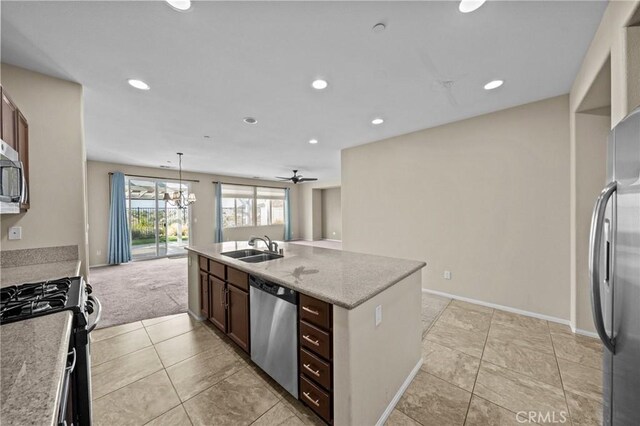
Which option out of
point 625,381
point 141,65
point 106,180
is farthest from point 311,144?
point 106,180

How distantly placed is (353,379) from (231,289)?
1.42 m

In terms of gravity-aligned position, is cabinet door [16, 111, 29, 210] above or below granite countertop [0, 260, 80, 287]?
above

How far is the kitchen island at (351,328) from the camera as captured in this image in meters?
1.33

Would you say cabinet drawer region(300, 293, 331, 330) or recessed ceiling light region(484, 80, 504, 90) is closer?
cabinet drawer region(300, 293, 331, 330)

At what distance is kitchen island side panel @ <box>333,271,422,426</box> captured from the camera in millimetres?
1310

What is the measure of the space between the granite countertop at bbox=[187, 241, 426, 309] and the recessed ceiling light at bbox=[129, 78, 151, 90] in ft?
6.03

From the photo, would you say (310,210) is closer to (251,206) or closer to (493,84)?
(251,206)

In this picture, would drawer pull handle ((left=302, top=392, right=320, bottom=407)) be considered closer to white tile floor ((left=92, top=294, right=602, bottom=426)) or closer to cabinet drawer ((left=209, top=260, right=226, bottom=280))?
white tile floor ((left=92, top=294, right=602, bottom=426))

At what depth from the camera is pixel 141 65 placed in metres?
2.08

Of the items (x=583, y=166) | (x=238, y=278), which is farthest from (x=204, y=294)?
(x=583, y=166)

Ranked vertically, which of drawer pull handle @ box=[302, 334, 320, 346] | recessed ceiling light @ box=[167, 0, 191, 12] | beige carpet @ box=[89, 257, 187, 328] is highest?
recessed ceiling light @ box=[167, 0, 191, 12]

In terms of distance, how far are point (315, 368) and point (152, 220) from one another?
7.18 m

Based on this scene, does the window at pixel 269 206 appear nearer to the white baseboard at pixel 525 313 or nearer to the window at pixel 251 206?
the window at pixel 251 206

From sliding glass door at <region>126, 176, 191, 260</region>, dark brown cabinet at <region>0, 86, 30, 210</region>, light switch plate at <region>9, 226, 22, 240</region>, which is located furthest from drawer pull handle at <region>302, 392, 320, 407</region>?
sliding glass door at <region>126, 176, 191, 260</region>
